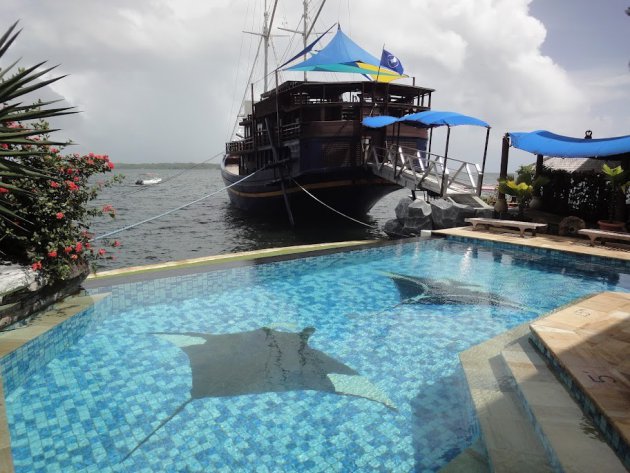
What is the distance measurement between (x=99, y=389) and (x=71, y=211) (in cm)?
284

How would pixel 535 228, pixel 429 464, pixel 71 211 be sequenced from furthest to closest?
pixel 535 228, pixel 71 211, pixel 429 464

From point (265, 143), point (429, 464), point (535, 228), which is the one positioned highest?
point (265, 143)

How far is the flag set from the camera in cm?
1916

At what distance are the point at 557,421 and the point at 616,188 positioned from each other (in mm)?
10852

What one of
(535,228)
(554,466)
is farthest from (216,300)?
(535,228)

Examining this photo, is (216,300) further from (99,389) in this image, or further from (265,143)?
(265,143)

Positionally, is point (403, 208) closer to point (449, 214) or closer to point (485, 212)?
point (449, 214)

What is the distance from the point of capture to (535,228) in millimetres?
11695

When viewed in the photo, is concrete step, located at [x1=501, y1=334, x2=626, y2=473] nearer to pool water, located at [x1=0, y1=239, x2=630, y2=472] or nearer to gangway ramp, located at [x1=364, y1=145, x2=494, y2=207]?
pool water, located at [x1=0, y1=239, x2=630, y2=472]

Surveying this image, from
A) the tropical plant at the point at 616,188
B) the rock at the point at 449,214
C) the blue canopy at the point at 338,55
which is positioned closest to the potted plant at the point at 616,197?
the tropical plant at the point at 616,188

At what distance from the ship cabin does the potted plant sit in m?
9.50

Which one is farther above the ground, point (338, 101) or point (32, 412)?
point (338, 101)

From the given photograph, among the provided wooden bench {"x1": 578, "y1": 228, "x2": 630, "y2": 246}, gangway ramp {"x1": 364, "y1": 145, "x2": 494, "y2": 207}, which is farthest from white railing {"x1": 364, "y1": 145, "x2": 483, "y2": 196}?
wooden bench {"x1": 578, "y1": 228, "x2": 630, "y2": 246}

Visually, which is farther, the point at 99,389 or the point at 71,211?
the point at 71,211
